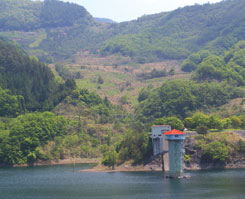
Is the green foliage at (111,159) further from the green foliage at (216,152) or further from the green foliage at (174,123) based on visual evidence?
the green foliage at (216,152)

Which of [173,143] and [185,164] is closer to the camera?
[173,143]

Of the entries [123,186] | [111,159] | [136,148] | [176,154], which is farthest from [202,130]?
[123,186]

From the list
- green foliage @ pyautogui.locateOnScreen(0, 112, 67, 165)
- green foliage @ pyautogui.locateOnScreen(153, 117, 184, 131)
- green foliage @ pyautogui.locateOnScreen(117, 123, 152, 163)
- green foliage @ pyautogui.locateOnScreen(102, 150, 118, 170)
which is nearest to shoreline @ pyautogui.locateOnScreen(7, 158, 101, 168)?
green foliage @ pyautogui.locateOnScreen(0, 112, 67, 165)

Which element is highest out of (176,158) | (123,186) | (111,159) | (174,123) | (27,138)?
(174,123)

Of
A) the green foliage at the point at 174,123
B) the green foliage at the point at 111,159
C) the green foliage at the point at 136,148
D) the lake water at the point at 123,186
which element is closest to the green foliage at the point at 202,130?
the green foliage at the point at 174,123

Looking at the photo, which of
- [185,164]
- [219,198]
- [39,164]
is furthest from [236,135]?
[39,164]

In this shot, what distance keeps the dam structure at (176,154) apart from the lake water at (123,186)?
10.4ft

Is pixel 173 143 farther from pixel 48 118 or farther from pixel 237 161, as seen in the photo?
pixel 48 118

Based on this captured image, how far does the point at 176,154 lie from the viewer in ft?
389

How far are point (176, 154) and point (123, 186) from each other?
16.9 metres

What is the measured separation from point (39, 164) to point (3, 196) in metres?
67.1

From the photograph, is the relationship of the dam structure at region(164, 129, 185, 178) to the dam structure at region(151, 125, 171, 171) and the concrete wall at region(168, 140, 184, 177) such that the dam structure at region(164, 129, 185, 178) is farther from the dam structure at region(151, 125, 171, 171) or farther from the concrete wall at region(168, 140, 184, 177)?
the dam structure at region(151, 125, 171, 171)

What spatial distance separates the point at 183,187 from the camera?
4085 inches

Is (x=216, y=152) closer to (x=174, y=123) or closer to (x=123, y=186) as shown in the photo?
(x=174, y=123)
